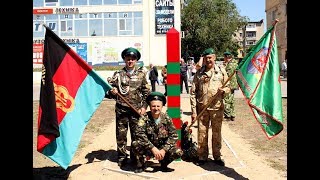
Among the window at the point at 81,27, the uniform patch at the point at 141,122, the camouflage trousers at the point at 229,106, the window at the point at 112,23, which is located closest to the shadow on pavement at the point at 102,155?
the uniform patch at the point at 141,122

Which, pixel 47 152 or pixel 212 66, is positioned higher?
pixel 212 66

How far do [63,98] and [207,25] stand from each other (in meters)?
54.3

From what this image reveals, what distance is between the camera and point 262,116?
5.80 metres

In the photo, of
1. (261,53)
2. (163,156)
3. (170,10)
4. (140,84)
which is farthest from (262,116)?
(170,10)

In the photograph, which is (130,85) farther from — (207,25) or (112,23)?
(207,25)

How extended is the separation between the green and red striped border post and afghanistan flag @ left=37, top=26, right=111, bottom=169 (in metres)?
1.09

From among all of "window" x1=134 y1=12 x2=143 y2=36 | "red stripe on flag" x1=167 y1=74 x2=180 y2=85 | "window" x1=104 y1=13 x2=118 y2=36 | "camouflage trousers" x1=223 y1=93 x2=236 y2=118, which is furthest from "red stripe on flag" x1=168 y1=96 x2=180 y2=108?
"window" x1=104 y1=13 x2=118 y2=36

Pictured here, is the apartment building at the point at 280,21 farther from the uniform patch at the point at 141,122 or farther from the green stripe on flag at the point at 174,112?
the uniform patch at the point at 141,122

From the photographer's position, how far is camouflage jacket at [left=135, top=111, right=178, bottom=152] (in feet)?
19.9

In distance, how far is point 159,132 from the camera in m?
6.09

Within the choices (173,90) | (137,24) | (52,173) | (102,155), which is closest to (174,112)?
(173,90)

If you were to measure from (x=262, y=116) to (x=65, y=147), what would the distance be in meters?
2.92
